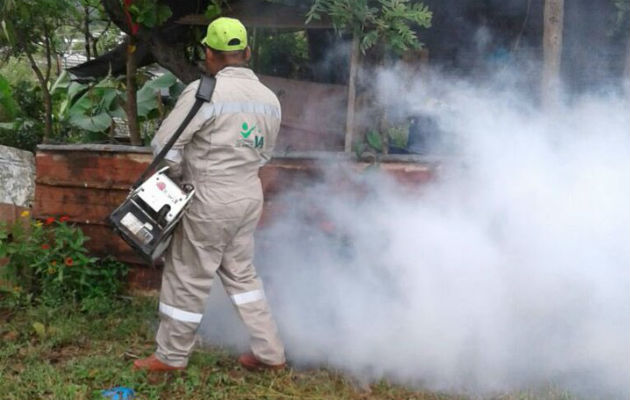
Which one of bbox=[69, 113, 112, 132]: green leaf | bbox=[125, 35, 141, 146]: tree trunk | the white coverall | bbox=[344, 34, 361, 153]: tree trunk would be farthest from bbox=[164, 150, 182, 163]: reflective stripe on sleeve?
bbox=[69, 113, 112, 132]: green leaf

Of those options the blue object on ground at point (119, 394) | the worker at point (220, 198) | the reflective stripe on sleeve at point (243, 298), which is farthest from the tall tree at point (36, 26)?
the blue object on ground at point (119, 394)

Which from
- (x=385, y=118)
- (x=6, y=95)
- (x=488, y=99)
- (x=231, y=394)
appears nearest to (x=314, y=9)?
(x=385, y=118)

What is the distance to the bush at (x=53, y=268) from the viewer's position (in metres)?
Answer: 5.12

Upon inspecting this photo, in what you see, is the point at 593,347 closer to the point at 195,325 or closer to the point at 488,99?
the point at 488,99

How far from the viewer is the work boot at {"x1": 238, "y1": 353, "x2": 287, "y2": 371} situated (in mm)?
4262

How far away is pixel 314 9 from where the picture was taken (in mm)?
4715

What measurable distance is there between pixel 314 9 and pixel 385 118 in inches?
38.9

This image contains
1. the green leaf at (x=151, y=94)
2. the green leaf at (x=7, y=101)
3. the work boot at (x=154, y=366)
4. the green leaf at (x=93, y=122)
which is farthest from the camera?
the green leaf at (x=151, y=94)

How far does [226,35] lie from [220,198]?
0.91 m

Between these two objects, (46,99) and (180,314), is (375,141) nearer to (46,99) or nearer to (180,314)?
(180,314)

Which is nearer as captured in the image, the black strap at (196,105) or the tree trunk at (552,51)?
the black strap at (196,105)

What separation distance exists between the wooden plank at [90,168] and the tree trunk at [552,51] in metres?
2.88

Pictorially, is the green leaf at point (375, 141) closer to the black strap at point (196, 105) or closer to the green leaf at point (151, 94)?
the black strap at point (196, 105)

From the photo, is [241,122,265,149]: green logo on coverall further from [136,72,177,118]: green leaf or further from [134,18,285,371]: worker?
[136,72,177,118]: green leaf
